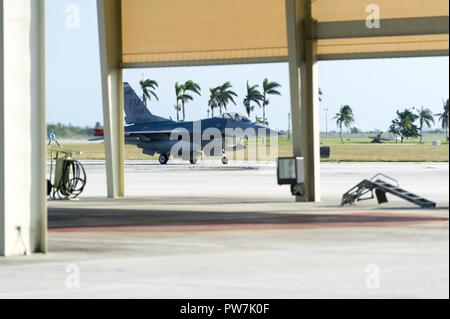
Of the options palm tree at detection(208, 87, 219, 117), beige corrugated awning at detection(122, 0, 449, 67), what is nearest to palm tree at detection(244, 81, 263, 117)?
palm tree at detection(208, 87, 219, 117)

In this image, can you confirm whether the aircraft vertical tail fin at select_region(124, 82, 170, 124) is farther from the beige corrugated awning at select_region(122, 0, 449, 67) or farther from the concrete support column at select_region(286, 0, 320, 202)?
the concrete support column at select_region(286, 0, 320, 202)

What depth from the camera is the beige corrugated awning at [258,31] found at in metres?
24.8

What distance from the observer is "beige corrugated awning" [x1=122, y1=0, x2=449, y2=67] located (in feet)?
81.4

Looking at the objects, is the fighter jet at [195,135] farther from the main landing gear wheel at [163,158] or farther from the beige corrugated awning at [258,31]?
the beige corrugated awning at [258,31]

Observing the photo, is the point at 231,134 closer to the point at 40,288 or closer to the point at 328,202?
the point at 328,202

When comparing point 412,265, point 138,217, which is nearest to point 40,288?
point 412,265

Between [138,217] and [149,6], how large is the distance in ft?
33.8

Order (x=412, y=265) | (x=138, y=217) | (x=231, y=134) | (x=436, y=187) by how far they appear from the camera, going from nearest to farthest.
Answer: (x=412, y=265), (x=138, y=217), (x=436, y=187), (x=231, y=134)

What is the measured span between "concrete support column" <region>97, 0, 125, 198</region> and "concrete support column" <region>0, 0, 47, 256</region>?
1458 cm

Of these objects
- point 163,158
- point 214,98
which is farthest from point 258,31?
point 214,98

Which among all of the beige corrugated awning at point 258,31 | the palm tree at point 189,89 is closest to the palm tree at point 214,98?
the palm tree at point 189,89

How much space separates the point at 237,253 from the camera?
13.8 metres

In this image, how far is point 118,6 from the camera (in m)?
29.6

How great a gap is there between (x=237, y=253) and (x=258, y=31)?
49.1ft
